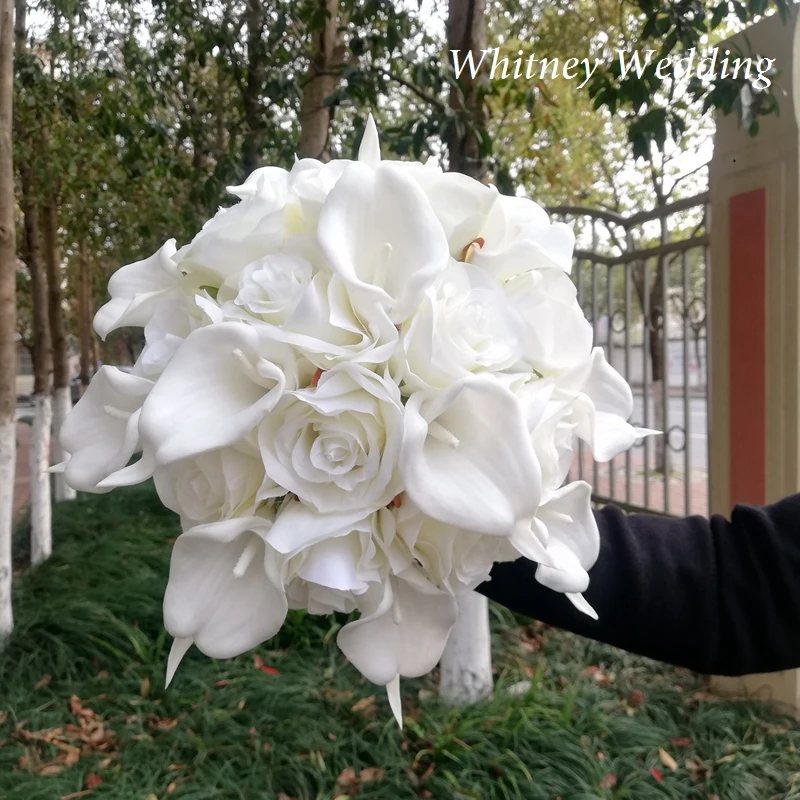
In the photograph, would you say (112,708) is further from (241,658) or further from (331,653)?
(331,653)

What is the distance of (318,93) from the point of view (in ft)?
11.1

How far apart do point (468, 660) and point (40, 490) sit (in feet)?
9.83

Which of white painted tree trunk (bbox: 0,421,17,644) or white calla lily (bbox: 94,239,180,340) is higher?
white calla lily (bbox: 94,239,180,340)

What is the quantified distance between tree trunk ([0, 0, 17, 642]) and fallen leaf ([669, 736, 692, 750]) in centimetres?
288

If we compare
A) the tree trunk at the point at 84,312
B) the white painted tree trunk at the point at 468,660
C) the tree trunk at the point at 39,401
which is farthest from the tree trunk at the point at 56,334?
the white painted tree trunk at the point at 468,660

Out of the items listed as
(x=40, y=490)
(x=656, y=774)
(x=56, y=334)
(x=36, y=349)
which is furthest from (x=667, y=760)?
(x=56, y=334)

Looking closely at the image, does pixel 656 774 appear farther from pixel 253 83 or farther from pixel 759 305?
pixel 253 83

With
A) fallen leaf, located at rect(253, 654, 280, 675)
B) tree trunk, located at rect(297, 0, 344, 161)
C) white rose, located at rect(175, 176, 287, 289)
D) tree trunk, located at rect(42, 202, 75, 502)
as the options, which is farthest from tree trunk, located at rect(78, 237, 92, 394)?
white rose, located at rect(175, 176, 287, 289)

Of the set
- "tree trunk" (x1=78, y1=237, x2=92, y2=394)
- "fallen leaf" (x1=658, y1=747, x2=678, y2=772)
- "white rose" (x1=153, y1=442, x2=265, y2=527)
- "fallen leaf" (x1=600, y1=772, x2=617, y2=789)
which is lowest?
"fallen leaf" (x1=658, y1=747, x2=678, y2=772)

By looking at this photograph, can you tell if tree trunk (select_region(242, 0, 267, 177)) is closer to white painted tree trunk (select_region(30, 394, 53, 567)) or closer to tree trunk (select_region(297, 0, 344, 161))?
tree trunk (select_region(297, 0, 344, 161))

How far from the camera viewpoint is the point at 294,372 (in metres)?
0.57

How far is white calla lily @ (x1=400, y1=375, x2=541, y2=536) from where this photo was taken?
0.51 metres

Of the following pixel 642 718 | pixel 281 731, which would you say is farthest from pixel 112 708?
pixel 642 718

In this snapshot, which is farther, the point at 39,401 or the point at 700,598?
the point at 39,401
